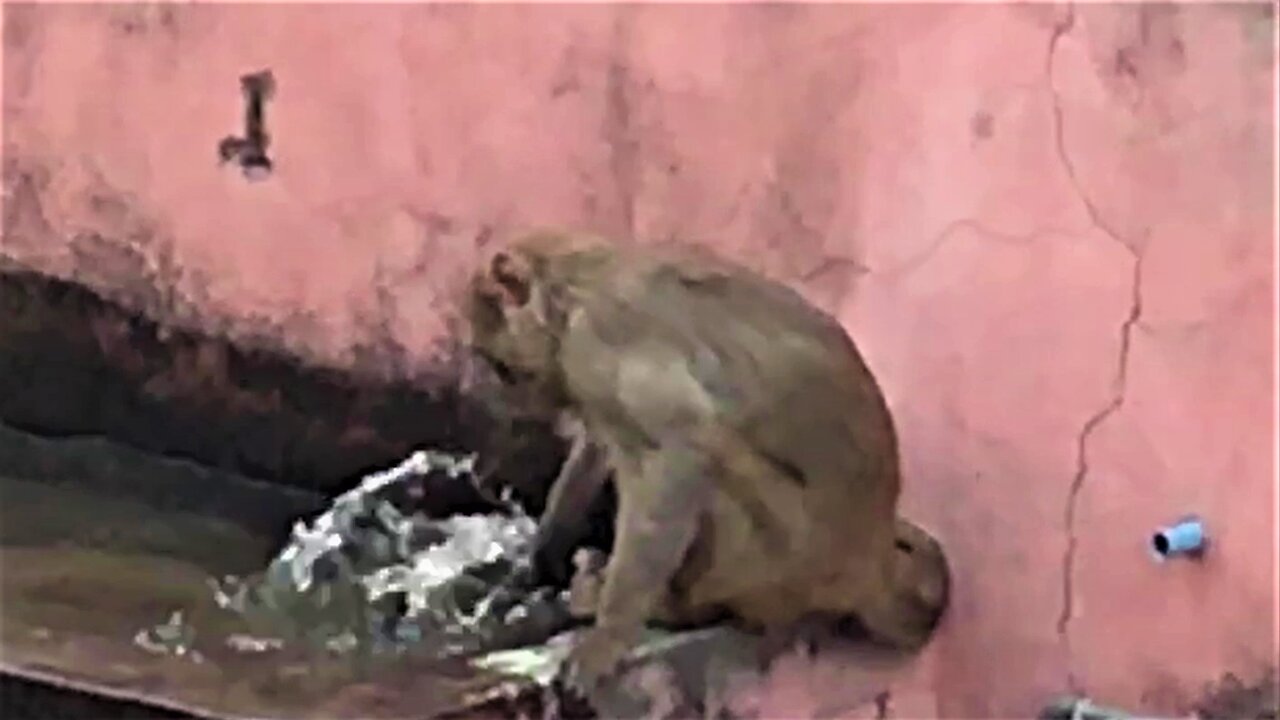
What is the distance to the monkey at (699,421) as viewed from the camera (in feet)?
4.31

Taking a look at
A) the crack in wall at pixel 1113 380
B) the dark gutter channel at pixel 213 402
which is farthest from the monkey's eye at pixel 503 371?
the crack in wall at pixel 1113 380

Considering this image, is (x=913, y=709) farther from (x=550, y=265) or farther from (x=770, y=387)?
(x=550, y=265)

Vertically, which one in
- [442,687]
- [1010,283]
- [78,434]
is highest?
[1010,283]

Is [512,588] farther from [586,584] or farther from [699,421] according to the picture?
[699,421]

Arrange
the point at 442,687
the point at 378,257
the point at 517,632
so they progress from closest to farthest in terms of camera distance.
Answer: the point at 442,687, the point at 517,632, the point at 378,257

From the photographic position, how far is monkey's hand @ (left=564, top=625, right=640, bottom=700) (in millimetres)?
1294

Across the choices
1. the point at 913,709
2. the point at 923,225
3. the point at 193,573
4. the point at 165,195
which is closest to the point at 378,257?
the point at 165,195

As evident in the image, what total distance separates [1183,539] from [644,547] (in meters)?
0.38

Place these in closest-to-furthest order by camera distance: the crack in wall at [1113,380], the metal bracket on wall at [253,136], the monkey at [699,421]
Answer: the monkey at [699,421], the crack in wall at [1113,380], the metal bracket on wall at [253,136]

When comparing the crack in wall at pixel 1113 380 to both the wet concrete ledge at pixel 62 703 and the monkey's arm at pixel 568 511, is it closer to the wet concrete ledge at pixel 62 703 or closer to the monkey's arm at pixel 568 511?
the monkey's arm at pixel 568 511

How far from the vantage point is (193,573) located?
139 cm

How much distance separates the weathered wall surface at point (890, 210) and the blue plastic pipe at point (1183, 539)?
0.01 m

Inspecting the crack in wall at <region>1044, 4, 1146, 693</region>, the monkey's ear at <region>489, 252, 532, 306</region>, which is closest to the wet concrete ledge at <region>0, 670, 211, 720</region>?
the monkey's ear at <region>489, 252, 532, 306</region>

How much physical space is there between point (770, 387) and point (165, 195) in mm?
501
